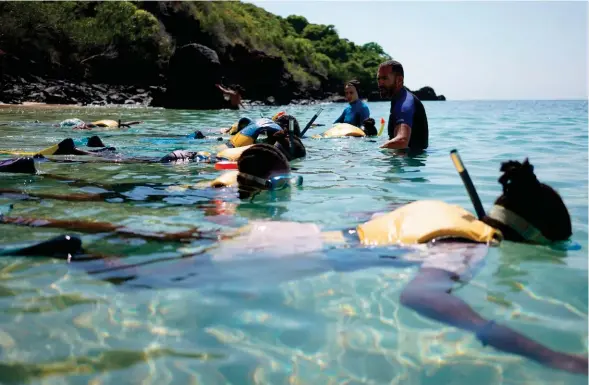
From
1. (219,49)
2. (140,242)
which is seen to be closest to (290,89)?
(219,49)

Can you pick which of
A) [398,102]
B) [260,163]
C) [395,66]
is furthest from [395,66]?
[260,163]

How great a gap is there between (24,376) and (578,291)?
2533 millimetres

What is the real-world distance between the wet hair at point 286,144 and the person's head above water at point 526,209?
364 centimetres

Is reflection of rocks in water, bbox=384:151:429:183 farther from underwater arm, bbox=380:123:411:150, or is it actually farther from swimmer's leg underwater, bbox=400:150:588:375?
swimmer's leg underwater, bbox=400:150:588:375

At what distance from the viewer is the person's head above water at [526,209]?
3.17 m

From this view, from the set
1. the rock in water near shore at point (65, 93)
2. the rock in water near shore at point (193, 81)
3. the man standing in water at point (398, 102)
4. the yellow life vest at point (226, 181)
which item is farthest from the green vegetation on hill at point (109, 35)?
the yellow life vest at point (226, 181)

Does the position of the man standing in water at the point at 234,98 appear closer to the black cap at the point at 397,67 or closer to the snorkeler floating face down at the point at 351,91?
the snorkeler floating face down at the point at 351,91

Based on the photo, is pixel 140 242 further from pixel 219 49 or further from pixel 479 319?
pixel 219 49

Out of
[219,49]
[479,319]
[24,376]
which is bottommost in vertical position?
[24,376]

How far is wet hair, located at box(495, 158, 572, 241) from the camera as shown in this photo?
316 cm

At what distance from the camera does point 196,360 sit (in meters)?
2.12

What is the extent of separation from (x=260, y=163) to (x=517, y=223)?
2.41m

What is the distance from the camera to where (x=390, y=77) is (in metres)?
7.43

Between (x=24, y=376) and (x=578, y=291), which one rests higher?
(x=578, y=291)
